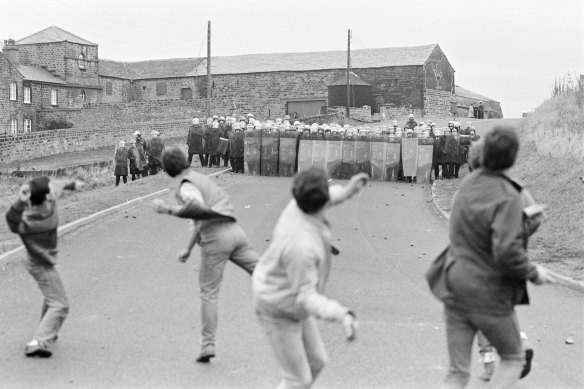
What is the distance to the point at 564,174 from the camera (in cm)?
2116

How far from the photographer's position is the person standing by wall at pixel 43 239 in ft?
26.3

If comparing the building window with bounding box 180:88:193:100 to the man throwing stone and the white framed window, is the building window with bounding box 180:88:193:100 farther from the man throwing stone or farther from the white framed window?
the man throwing stone

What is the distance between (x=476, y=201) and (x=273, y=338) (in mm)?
1453

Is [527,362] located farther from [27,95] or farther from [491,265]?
[27,95]

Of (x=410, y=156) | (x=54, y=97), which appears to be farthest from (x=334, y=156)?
(x=54, y=97)

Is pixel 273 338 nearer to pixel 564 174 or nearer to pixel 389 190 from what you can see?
pixel 564 174

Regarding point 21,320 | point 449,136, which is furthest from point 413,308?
point 449,136

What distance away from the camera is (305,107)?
75.8 metres

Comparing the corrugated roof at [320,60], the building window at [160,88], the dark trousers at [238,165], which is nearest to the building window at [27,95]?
the building window at [160,88]

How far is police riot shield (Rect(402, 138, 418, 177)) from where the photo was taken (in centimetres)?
3036

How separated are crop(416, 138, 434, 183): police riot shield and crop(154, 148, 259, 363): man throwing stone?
22714 millimetres

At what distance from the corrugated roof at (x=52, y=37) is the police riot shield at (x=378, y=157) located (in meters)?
59.4

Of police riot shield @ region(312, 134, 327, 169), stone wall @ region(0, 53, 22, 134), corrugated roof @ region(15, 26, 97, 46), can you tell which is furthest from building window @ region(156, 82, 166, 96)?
police riot shield @ region(312, 134, 327, 169)

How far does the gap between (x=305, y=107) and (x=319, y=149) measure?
45.1 m
